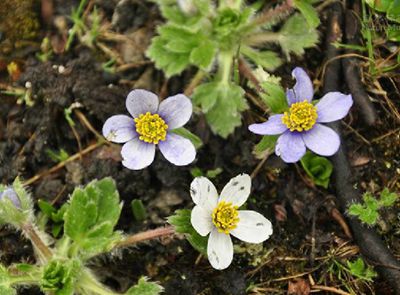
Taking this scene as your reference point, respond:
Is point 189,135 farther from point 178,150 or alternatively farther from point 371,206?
point 371,206

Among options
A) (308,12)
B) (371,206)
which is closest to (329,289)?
(371,206)

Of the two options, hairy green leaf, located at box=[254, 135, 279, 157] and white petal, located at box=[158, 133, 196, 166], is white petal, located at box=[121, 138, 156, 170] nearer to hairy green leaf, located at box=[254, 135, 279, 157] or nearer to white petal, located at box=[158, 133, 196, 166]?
white petal, located at box=[158, 133, 196, 166]

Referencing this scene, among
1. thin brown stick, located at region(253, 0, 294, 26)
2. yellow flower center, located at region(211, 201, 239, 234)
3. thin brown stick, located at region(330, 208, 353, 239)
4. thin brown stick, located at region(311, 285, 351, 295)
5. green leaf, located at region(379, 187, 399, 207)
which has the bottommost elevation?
thin brown stick, located at region(311, 285, 351, 295)

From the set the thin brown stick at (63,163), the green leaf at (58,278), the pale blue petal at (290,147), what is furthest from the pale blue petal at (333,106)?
the green leaf at (58,278)

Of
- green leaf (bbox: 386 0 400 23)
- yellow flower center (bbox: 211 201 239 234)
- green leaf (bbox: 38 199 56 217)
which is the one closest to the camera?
yellow flower center (bbox: 211 201 239 234)

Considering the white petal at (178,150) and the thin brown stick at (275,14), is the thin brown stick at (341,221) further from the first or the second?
the thin brown stick at (275,14)

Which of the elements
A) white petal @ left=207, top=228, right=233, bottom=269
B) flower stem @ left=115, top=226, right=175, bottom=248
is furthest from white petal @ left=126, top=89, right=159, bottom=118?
white petal @ left=207, top=228, right=233, bottom=269

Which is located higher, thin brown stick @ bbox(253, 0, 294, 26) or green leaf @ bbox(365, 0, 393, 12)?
green leaf @ bbox(365, 0, 393, 12)

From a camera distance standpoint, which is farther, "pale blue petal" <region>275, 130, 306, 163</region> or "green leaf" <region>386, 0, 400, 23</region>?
"green leaf" <region>386, 0, 400, 23</region>
